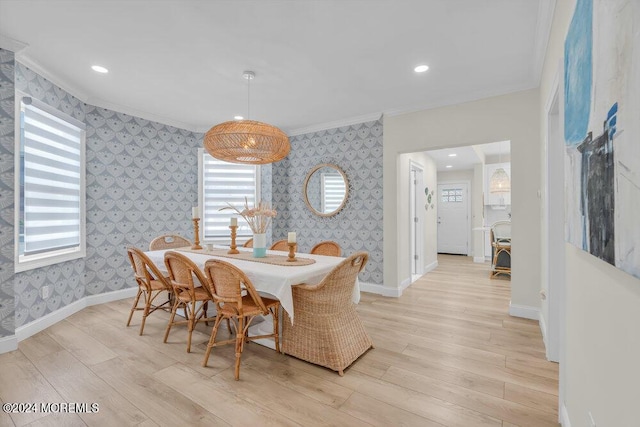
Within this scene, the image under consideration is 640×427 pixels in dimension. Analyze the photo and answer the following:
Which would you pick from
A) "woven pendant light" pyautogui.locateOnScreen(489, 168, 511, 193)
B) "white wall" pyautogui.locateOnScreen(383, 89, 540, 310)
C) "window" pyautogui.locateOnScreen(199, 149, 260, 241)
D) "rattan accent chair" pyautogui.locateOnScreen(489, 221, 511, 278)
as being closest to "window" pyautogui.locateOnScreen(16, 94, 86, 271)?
"window" pyautogui.locateOnScreen(199, 149, 260, 241)

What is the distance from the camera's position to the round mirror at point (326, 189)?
4590mm

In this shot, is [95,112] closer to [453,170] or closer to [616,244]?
[616,244]

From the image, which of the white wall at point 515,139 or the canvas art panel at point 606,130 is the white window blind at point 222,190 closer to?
the white wall at point 515,139

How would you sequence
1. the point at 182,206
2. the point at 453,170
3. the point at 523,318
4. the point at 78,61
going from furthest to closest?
the point at 453,170 → the point at 182,206 → the point at 523,318 → the point at 78,61

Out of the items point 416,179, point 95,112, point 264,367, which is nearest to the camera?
point 264,367

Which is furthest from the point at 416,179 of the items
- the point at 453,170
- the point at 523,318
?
the point at 453,170

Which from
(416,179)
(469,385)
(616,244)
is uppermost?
(416,179)

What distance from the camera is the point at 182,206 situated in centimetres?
465

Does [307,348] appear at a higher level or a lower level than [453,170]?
lower

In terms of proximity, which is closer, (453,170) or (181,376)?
(181,376)

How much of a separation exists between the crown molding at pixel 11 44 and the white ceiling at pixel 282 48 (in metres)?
0.01

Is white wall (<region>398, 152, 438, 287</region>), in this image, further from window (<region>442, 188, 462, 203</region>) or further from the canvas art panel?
the canvas art panel

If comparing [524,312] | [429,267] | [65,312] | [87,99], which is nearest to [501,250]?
[429,267]

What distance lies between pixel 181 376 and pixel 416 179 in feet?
15.0
